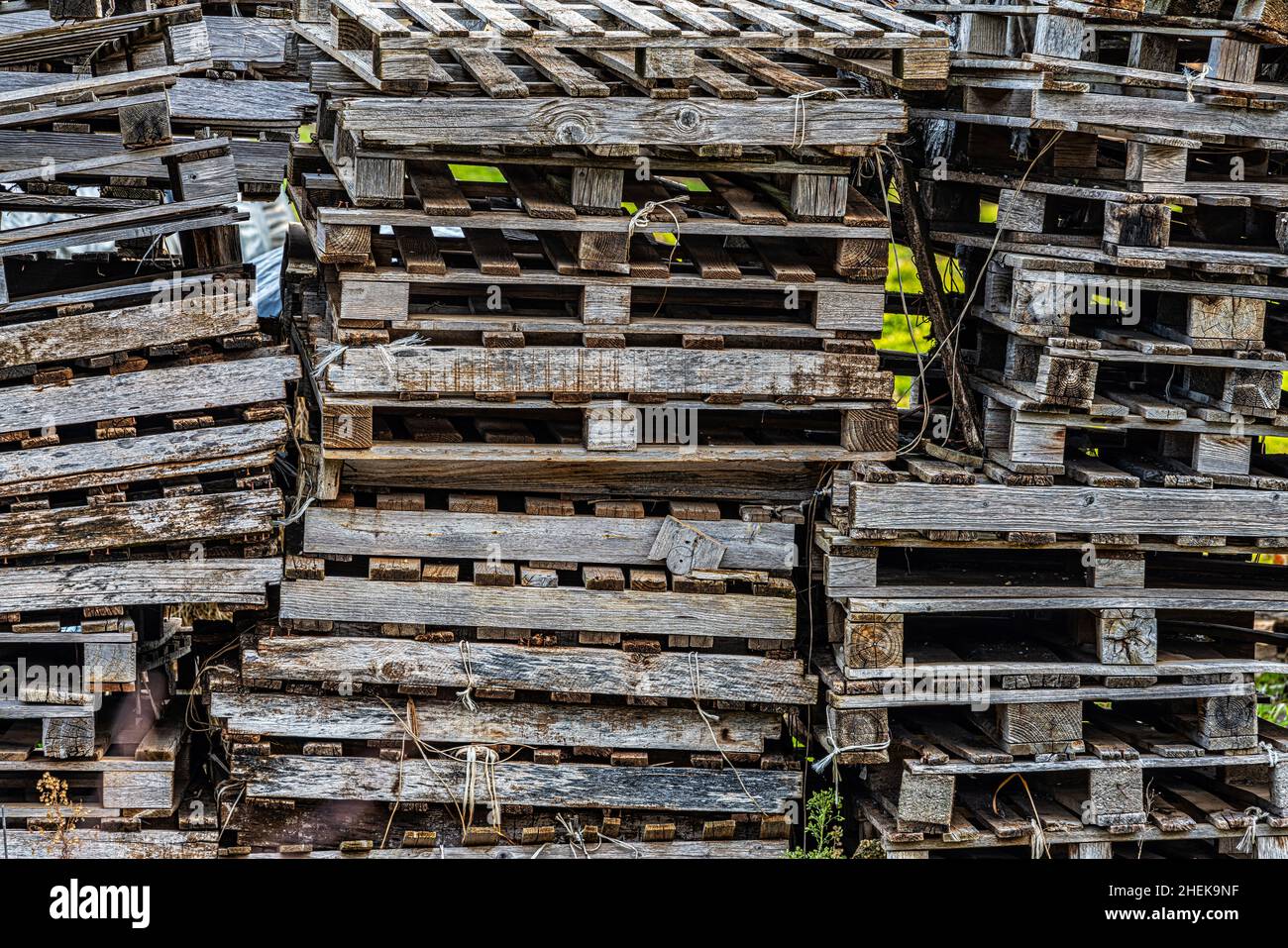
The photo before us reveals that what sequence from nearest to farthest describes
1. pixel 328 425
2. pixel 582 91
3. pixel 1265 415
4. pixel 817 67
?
pixel 582 91 < pixel 328 425 < pixel 1265 415 < pixel 817 67

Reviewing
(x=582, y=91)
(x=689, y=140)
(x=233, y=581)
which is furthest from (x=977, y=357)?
(x=233, y=581)

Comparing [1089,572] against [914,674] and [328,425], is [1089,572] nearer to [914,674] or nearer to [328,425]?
[914,674]

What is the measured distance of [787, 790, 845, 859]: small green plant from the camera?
562 centimetres

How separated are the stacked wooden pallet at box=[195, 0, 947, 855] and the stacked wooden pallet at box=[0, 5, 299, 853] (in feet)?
1.08

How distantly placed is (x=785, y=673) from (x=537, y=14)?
9.37 feet

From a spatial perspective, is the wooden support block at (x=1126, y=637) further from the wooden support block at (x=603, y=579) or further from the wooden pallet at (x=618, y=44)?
the wooden pallet at (x=618, y=44)

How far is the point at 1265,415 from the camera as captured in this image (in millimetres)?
5418

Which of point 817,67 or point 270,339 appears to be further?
point 817,67

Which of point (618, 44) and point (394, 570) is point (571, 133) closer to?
point (618, 44)

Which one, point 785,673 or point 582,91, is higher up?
point 582,91

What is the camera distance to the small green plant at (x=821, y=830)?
5.62 meters

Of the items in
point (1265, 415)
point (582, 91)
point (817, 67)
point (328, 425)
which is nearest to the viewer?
point (582, 91)

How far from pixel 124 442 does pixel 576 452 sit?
176 centimetres

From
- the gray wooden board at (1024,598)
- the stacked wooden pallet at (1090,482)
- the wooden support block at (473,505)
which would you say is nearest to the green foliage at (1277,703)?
the stacked wooden pallet at (1090,482)
